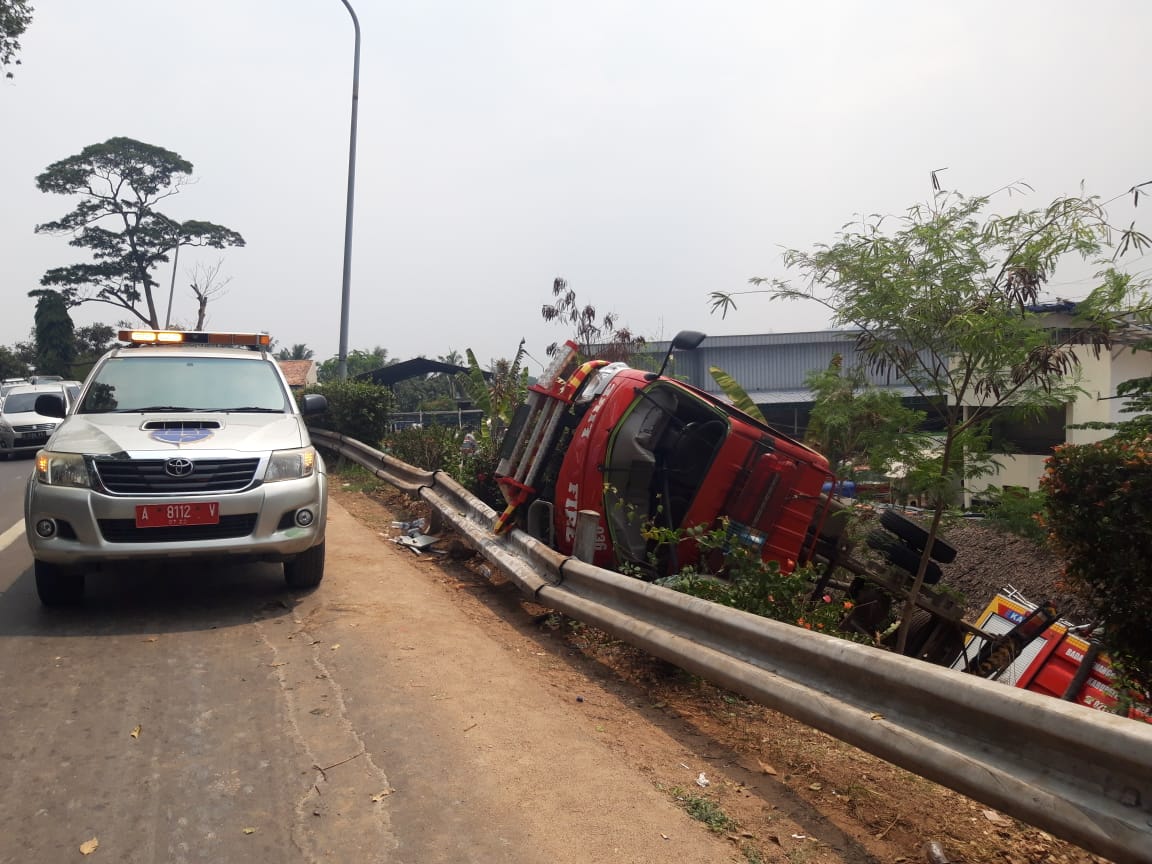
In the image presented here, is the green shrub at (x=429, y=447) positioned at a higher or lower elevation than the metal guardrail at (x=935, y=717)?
lower

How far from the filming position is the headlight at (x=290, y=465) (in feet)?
20.3

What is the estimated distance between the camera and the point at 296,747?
3928 millimetres

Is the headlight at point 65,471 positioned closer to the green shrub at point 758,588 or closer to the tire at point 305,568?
the tire at point 305,568

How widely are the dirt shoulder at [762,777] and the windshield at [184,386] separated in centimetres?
311

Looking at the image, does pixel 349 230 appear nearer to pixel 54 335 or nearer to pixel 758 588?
pixel 758 588

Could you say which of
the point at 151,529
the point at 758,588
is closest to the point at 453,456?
the point at 151,529

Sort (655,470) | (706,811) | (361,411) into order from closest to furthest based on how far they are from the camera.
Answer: (706,811) < (655,470) < (361,411)

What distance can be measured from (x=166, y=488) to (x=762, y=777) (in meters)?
4.23

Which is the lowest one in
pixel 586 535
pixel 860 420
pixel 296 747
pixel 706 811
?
pixel 296 747

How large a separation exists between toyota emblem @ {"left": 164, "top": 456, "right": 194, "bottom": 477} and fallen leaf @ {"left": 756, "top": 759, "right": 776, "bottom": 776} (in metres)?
4.10

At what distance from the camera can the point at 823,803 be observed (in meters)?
3.50

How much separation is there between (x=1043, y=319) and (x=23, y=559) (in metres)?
8.71

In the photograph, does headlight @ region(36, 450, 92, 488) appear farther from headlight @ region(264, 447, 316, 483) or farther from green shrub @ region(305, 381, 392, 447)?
green shrub @ region(305, 381, 392, 447)

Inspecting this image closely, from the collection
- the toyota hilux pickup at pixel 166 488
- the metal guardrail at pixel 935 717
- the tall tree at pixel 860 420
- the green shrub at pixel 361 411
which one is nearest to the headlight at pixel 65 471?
the toyota hilux pickup at pixel 166 488
